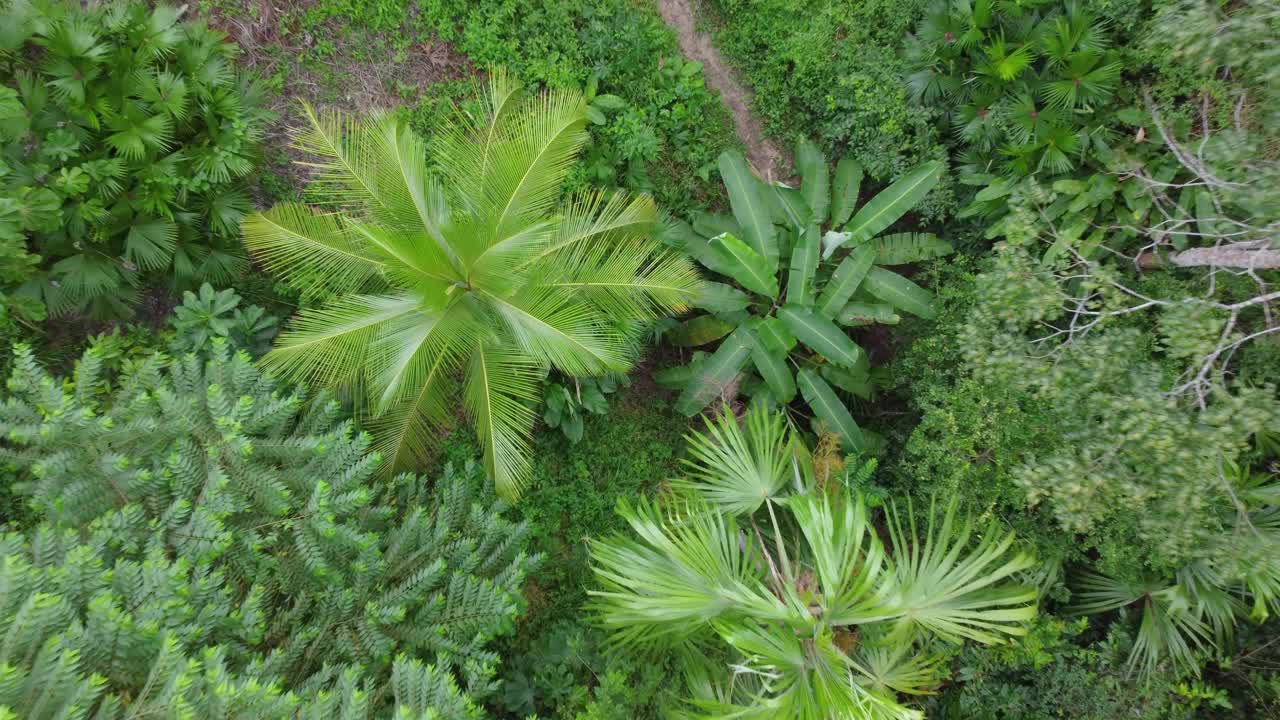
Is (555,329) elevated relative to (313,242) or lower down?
lower down

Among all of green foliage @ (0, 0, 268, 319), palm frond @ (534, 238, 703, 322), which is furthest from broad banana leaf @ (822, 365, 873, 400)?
green foliage @ (0, 0, 268, 319)

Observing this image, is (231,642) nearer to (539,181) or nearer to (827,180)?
(539,181)

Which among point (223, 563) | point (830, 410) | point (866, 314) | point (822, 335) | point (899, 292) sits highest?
point (223, 563)

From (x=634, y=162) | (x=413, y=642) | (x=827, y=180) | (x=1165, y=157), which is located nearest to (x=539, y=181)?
(x=634, y=162)

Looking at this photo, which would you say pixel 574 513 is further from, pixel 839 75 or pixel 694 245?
pixel 839 75

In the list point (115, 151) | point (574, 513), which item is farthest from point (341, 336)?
point (574, 513)

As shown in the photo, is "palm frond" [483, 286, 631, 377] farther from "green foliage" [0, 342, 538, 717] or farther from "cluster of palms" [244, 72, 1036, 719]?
"green foliage" [0, 342, 538, 717]
